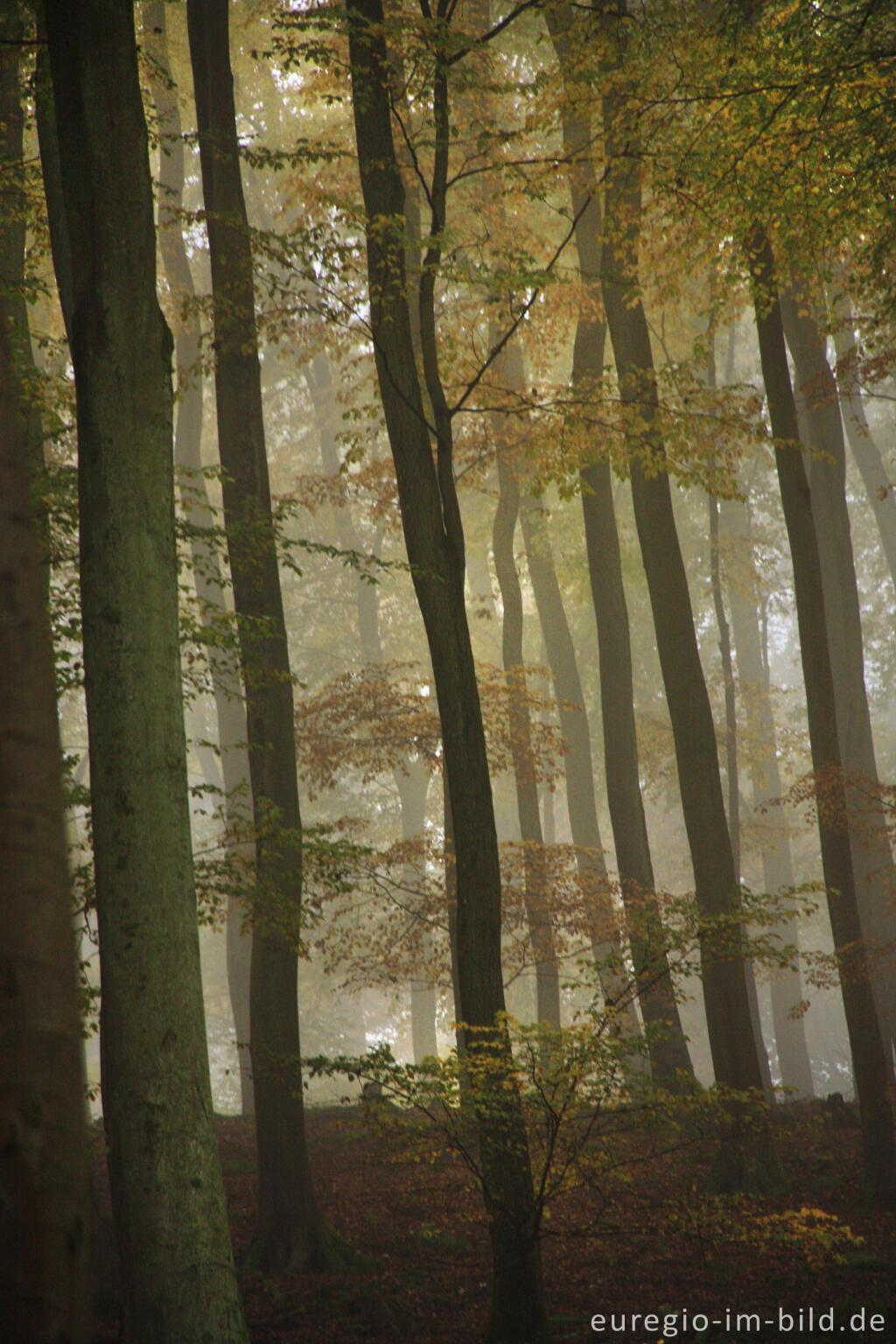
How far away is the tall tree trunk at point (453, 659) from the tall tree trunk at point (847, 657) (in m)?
6.35

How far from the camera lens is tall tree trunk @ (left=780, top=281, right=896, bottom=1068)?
12.4 m

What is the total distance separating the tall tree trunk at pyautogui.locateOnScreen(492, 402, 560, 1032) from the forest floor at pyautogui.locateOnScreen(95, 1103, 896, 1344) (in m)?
3.83

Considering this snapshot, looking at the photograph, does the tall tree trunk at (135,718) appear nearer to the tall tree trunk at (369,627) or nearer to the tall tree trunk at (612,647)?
the tall tree trunk at (612,647)

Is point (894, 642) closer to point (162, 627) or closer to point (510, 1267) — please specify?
point (510, 1267)

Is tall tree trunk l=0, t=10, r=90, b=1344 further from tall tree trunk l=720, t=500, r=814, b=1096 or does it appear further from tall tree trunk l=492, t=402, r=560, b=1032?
tall tree trunk l=720, t=500, r=814, b=1096

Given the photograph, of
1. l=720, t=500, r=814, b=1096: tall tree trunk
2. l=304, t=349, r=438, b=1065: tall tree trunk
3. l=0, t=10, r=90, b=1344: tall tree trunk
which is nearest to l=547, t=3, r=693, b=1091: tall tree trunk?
l=720, t=500, r=814, b=1096: tall tree trunk

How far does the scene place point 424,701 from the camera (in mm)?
14375

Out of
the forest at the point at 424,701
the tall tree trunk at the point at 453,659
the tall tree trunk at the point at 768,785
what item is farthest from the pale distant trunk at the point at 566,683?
the tall tree trunk at the point at 453,659

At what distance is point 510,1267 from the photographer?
5379mm

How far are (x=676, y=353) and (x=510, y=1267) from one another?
18051mm

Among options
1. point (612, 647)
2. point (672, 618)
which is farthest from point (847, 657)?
point (672, 618)

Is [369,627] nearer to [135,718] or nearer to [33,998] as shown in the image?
[135,718]

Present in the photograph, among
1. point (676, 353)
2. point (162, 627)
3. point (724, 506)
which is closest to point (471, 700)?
point (162, 627)

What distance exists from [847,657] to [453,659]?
985 centimetres
